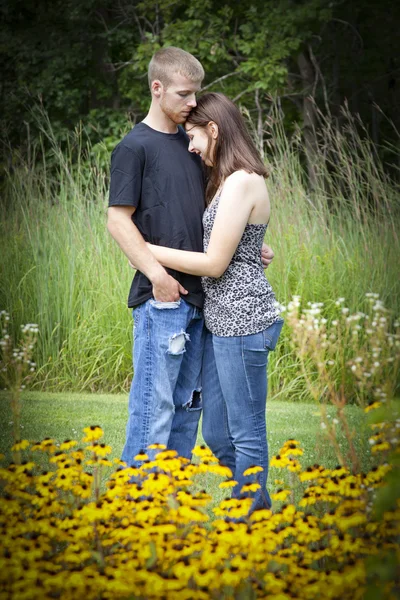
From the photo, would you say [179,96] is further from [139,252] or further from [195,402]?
[195,402]

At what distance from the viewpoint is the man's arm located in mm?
2666

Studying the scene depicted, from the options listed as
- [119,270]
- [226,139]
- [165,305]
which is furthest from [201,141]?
[119,270]

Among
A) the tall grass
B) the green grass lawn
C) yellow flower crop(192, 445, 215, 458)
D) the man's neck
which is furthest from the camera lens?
the tall grass

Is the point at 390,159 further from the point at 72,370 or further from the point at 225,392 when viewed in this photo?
the point at 225,392

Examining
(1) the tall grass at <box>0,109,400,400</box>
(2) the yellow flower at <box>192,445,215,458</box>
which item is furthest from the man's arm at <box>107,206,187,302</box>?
(1) the tall grass at <box>0,109,400,400</box>

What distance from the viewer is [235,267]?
271 cm

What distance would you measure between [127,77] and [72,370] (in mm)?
8793

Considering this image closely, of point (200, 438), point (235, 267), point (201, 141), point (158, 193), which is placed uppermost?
point (201, 141)

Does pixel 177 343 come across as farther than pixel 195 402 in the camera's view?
No

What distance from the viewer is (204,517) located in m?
2.12

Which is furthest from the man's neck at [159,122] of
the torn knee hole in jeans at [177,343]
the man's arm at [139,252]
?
the torn knee hole in jeans at [177,343]

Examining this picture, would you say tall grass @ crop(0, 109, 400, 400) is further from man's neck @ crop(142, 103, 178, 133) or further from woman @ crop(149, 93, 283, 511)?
man's neck @ crop(142, 103, 178, 133)

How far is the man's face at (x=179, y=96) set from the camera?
8.87 feet

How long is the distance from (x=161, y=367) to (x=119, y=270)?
3.47 metres
